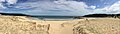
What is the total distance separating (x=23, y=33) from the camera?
12.8 metres

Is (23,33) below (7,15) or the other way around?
the other way around

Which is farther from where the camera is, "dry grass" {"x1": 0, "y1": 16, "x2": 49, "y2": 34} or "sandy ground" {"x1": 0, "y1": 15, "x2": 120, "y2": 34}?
"sandy ground" {"x1": 0, "y1": 15, "x2": 120, "y2": 34}

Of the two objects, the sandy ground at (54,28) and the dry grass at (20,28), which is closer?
the dry grass at (20,28)

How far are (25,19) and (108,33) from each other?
1246 centimetres

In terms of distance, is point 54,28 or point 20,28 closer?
point 20,28

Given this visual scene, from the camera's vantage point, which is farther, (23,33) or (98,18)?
(98,18)

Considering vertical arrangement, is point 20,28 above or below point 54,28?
above

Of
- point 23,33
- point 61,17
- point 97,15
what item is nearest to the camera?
point 23,33

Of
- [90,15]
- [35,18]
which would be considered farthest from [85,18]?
[35,18]

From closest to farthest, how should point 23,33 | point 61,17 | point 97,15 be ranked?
point 23,33
point 61,17
point 97,15

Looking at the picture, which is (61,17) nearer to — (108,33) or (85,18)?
(85,18)

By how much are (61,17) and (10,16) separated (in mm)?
4681

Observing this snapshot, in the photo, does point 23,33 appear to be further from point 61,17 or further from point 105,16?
point 105,16

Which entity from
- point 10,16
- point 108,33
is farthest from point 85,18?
point 108,33
